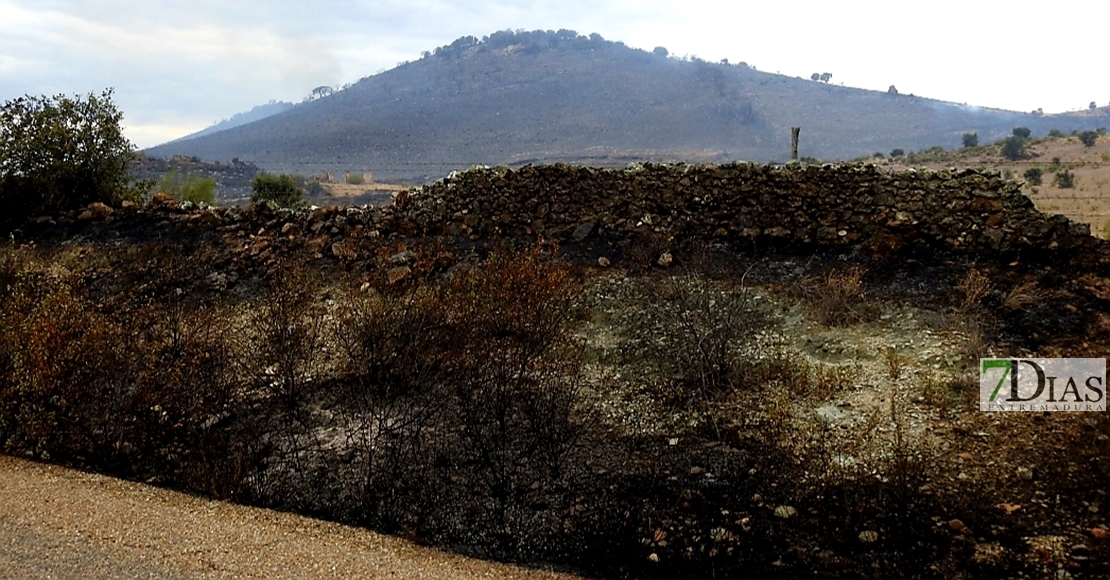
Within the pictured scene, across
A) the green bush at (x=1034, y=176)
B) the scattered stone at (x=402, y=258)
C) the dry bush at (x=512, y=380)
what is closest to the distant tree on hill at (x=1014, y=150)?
the green bush at (x=1034, y=176)

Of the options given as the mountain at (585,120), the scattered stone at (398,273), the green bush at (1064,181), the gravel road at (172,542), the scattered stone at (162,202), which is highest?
the mountain at (585,120)

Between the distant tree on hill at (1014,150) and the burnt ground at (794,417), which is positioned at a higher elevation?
the distant tree on hill at (1014,150)

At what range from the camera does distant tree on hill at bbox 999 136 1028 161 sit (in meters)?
26.9

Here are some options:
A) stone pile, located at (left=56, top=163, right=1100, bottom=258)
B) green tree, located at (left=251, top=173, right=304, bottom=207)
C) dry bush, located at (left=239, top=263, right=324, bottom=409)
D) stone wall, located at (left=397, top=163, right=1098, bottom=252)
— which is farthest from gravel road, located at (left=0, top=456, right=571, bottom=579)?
green tree, located at (left=251, top=173, right=304, bottom=207)

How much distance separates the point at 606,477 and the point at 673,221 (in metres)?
5.84

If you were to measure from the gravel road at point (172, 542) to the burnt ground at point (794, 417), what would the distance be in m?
0.32

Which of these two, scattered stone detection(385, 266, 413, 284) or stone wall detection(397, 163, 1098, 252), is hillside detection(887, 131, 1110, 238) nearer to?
stone wall detection(397, 163, 1098, 252)

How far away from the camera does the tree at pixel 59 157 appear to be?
45.0ft

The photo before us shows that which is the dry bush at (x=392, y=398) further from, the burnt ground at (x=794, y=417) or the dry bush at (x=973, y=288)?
the dry bush at (x=973, y=288)

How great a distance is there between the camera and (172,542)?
4.45 meters

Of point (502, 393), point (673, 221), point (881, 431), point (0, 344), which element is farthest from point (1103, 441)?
point (0, 344)

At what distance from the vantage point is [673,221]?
10766mm

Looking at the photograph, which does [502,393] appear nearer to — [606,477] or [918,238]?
[606,477]

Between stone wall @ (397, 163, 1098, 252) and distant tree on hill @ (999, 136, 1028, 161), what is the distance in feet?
69.1
